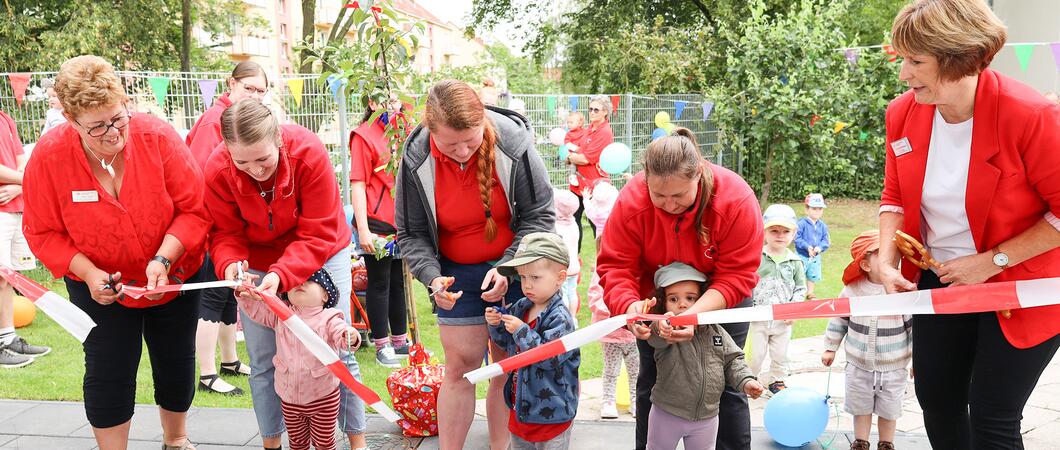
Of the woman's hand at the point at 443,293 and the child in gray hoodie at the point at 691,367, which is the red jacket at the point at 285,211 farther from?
the child in gray hoodie at the point at 691,367

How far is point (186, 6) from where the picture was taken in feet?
65.3

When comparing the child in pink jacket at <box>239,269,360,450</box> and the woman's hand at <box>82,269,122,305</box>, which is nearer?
the woman's hand at <box>82,269,122,305</box>

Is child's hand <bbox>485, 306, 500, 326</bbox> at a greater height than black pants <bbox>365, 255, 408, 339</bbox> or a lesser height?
greater

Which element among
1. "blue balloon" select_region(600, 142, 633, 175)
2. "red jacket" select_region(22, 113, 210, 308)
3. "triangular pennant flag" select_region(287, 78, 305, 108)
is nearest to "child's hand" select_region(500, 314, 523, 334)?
"red jacket" select_region(22, 113, 210, 308)

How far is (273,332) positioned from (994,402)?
8.96 ft

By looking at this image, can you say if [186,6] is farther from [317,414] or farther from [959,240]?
[959,240]

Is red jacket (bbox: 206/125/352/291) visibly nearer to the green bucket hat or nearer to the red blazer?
the green bucket hat

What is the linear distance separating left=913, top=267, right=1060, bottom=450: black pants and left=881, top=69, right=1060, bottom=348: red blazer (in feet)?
0.26

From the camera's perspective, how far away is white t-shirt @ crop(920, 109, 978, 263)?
2617 mm

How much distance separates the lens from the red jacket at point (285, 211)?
338 cm

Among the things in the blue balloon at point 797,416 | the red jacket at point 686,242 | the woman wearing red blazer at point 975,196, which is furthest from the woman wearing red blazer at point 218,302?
the woman wearing red blazer at point 975,196

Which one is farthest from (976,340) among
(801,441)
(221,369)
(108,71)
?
(221,369)

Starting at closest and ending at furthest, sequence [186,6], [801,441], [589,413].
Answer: [801,441]
[589,413]
[186,6]

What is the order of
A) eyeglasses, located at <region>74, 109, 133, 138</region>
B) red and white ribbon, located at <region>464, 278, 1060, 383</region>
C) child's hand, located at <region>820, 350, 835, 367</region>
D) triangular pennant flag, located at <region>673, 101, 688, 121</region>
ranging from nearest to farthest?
red and white ribbon, located at <region>464, 278, 1060, 383</region> → eyeglasses, located at <region>74, 109, 133, 138</region> → child's hand, located at <region>820, 350, 835, 367</region> → triangular pennant flag, located at <region>673, 101, 688, 121</region>
